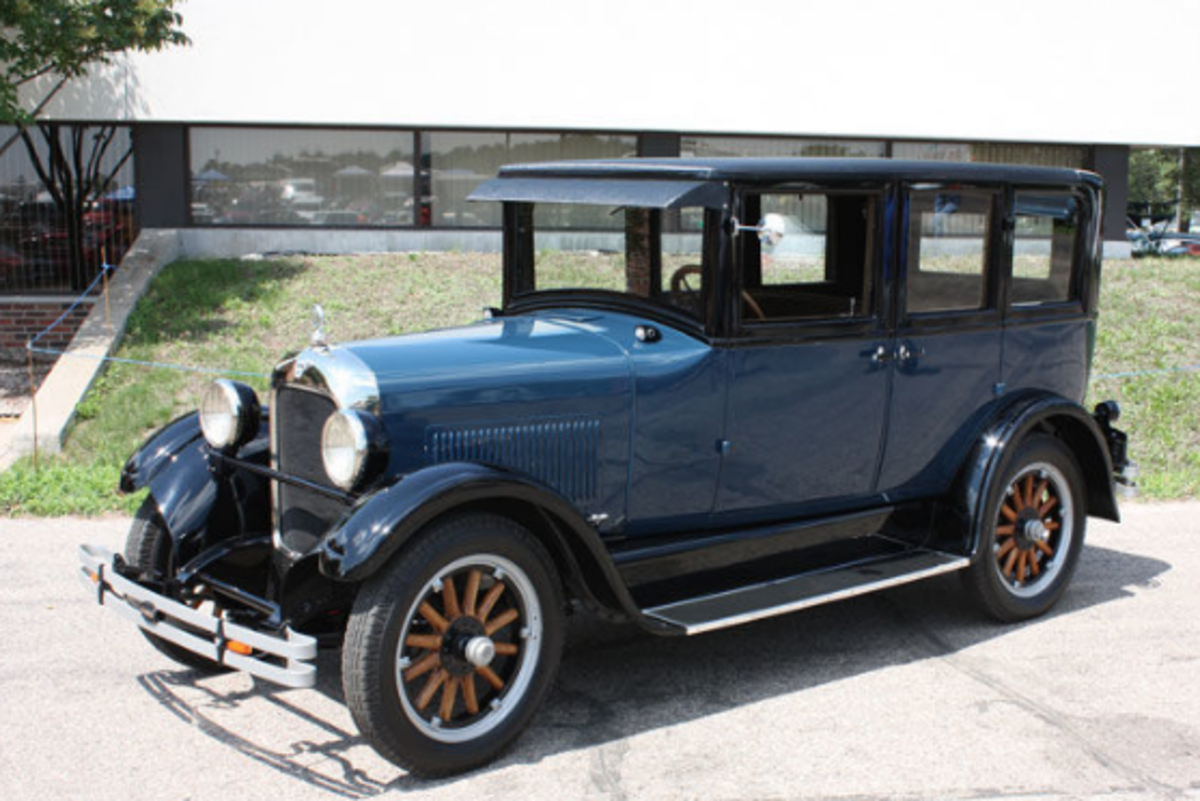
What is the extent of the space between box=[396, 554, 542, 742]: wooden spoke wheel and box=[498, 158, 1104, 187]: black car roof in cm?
164

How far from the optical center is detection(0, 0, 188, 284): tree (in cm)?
1164

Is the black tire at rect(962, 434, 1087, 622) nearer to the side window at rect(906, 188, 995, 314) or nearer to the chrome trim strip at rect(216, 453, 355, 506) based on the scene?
the side window at rect(906, 188, 995, 314)

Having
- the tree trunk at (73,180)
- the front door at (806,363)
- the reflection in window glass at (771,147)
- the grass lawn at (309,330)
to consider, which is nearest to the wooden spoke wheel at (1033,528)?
the front door at (806,363)

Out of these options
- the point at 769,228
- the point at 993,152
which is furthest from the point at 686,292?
the point at 993,152

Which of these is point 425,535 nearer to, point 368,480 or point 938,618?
point 368,480

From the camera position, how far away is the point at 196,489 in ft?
15.0

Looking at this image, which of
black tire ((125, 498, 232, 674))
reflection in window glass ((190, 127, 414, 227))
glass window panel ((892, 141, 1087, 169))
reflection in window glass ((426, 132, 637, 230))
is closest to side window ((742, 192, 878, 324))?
black tire ((125, 498, 232, 674))

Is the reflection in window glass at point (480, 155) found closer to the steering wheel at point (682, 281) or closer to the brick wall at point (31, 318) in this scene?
the brick wall at point (31, 318)

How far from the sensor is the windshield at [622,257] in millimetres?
4605

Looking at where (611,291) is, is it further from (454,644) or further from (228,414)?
(454,644)

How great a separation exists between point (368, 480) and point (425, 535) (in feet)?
1.05

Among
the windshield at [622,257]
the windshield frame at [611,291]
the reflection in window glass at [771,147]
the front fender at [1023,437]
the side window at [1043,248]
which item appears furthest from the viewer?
the reflection in window glass at [771,147]

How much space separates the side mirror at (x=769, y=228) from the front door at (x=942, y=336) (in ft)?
2.51

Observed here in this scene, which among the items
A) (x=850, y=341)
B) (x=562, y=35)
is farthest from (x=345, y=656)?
(x=562, y=35)
